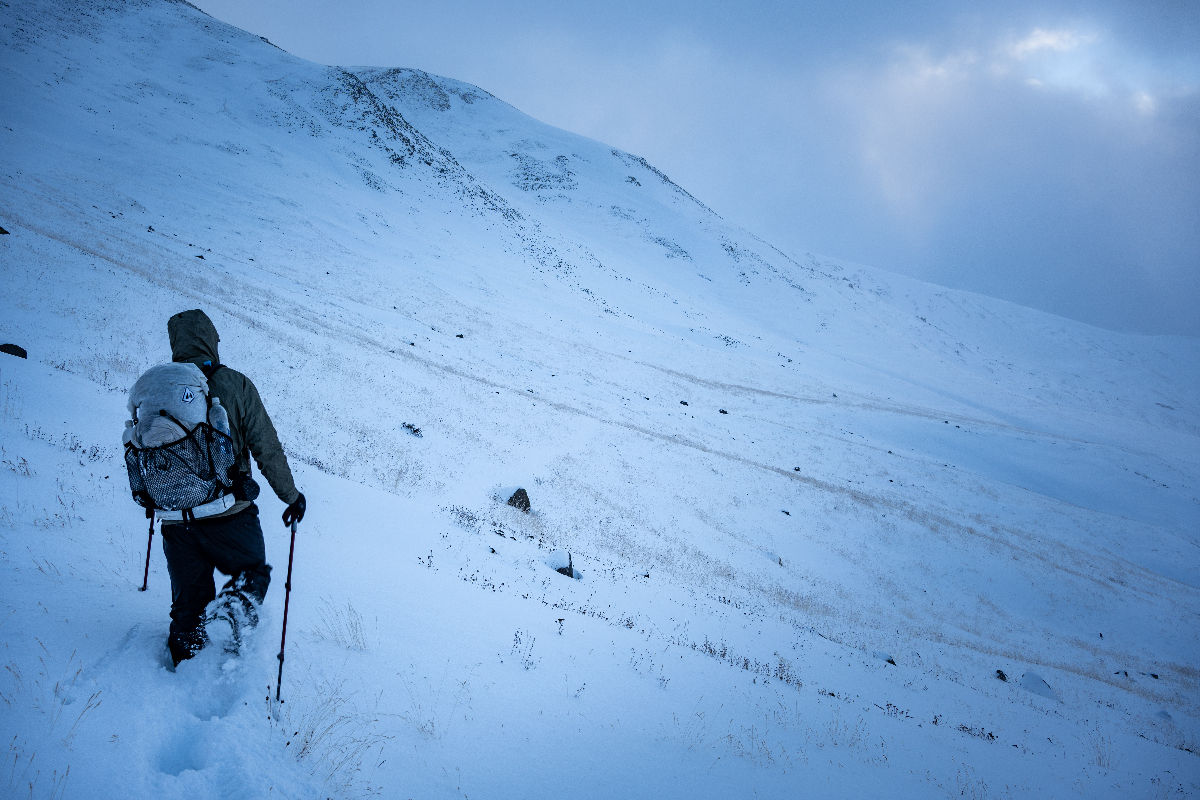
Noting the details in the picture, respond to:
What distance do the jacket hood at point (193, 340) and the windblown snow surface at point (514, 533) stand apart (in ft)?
7.52

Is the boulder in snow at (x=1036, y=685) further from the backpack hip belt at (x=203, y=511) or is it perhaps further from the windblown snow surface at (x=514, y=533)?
the backpack hip belt at (x=203, y=511)

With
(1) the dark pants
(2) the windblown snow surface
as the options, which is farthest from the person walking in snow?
(2) the windblown snow surface

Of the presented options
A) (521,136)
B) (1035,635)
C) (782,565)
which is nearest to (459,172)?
(521,136)

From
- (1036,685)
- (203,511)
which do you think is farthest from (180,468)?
(1036,685)

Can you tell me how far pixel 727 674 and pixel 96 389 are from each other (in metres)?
14.0

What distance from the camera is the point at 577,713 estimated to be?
531 centimetres

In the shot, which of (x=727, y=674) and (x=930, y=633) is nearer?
(x=727, y=674)

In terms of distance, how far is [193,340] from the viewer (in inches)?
165

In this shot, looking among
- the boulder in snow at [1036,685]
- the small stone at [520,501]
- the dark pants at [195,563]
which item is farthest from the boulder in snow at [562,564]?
the boulder in snow at [1036,685]

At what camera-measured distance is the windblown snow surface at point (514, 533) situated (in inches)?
164

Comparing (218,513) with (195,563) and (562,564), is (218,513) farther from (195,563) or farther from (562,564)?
(562,564)

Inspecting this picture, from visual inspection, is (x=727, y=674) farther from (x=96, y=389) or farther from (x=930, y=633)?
(x=96, y=389)

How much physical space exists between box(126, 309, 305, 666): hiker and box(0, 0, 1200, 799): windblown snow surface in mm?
446

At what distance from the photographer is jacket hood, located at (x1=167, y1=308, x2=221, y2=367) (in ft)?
13.5
